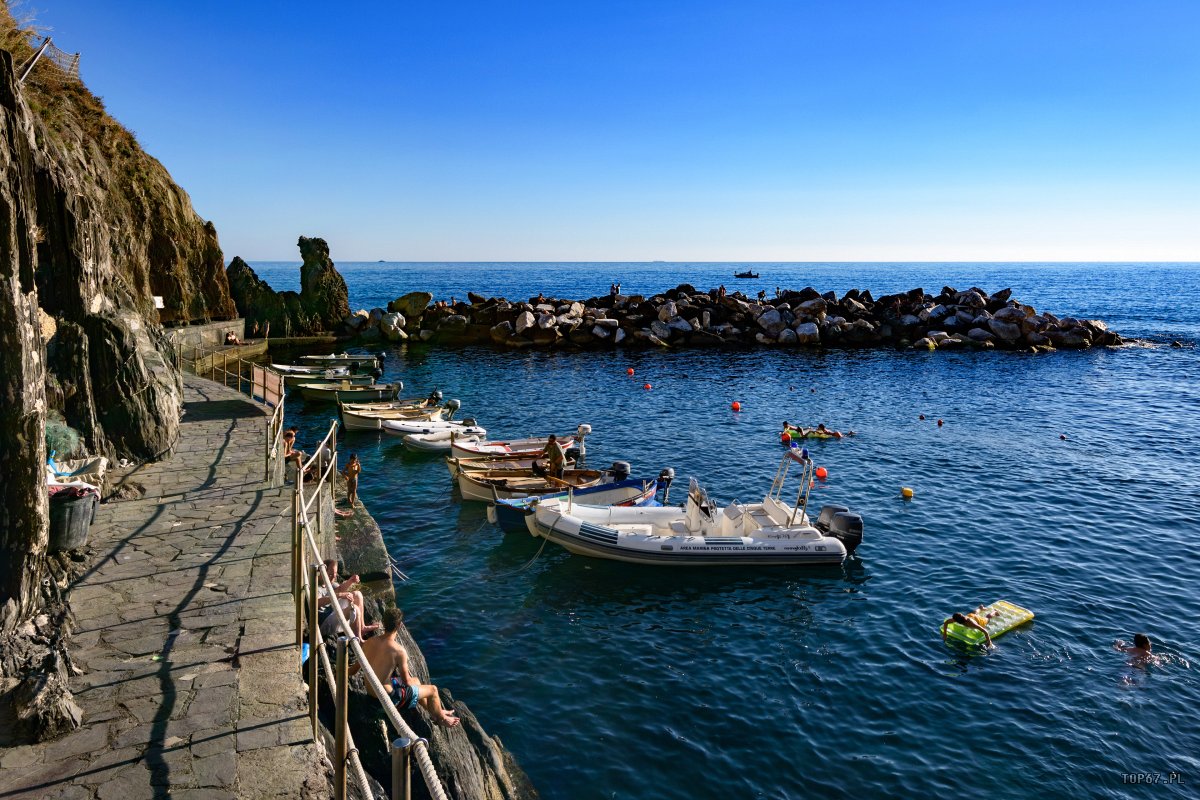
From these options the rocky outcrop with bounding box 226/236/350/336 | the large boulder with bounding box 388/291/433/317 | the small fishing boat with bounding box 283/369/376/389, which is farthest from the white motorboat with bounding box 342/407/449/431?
the large boulder with bounding box 388/291/433/317

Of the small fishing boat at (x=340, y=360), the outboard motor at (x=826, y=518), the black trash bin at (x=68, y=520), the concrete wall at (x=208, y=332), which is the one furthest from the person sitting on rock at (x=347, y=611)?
the small fishing boat at (x=340, y=360)

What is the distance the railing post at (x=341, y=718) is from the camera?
5812mm

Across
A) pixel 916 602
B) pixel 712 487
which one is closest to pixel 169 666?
pixel 916 602

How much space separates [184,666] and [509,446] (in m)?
18.6

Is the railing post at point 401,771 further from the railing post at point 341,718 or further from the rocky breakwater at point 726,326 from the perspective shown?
the rocky breakwater at point 726,326

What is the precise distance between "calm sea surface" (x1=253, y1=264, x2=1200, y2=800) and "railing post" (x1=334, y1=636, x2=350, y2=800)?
536cm

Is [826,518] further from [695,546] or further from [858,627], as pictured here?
[858,627]

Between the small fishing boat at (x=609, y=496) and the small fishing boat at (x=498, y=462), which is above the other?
the small fishing boat at (x=498, y=462)

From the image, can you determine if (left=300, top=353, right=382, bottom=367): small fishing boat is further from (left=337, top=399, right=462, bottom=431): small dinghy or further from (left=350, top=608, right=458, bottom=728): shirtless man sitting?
(left=350, top=608, right=458, bottom=728): shirtless man sitting

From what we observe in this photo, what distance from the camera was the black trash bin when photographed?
35.4 feet

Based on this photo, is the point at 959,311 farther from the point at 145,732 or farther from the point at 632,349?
the point at 145,732

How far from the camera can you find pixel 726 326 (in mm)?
62281

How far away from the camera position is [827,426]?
34.3 meters

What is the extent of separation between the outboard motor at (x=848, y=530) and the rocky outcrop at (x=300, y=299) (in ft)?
160
